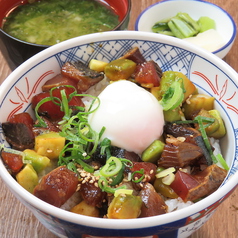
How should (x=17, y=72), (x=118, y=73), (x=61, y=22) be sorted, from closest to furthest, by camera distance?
(x=17, y=72) < (x=118, y=73) < (x=61, y=22)

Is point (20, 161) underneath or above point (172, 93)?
underneath

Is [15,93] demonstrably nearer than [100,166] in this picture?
No

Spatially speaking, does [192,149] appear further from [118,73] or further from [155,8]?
[155,8]

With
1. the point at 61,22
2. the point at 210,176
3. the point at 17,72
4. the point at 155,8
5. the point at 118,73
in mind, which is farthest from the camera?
the point at 155,8

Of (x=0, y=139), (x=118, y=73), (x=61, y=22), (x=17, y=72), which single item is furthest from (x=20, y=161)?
(x=61, y=22)

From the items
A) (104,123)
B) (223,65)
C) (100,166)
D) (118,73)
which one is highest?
(223,65)

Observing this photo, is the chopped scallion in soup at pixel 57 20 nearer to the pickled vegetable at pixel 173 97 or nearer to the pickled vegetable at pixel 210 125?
the pickled vegetable at pixel 173 97

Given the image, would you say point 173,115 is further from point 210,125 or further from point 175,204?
point 175,204

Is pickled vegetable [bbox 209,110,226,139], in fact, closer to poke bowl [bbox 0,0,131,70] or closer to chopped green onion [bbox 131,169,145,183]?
chopped green onion [bbox 131,169,145,183]

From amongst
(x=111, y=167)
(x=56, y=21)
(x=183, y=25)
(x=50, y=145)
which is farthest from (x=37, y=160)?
(x=183, y=25)
